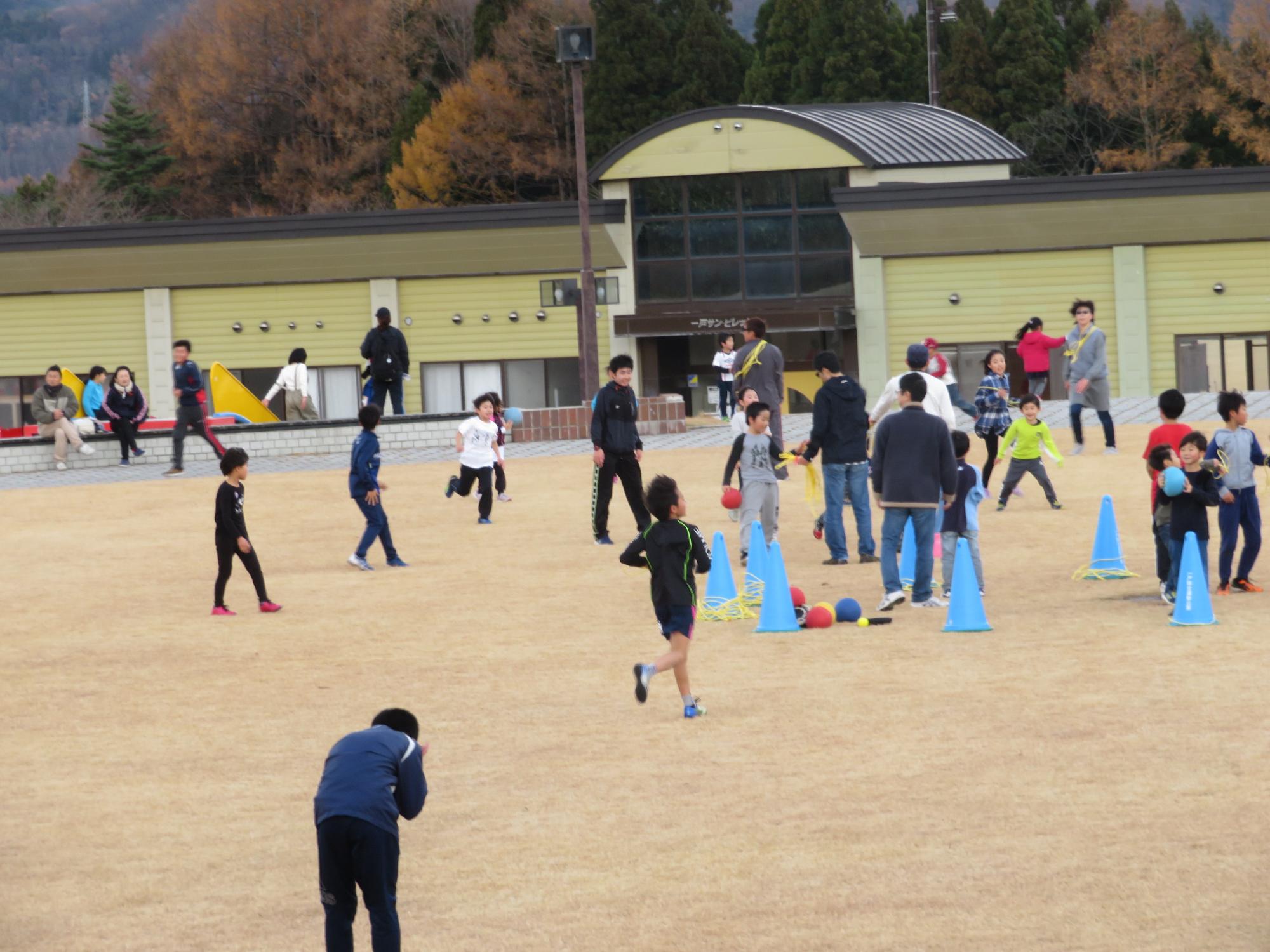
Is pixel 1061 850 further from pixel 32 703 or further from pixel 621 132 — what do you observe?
pixel 621 132

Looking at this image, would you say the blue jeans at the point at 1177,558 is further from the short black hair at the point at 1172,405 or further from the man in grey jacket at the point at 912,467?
the man in grey jacket at the point at 912,467

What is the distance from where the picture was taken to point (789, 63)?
58.1 meters

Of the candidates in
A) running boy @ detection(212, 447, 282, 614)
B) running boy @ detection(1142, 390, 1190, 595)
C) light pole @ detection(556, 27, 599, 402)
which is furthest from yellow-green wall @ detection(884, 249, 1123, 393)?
running boy @ detection(212, 447, 282, 614)

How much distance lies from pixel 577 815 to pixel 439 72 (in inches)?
2393

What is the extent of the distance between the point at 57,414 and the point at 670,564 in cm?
1771

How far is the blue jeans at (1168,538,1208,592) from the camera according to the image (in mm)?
12352

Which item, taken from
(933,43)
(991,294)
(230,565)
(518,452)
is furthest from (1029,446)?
(933,43)

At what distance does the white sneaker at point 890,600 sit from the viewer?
1298 cm

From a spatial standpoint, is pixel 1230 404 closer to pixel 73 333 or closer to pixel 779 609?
pixel 779 609

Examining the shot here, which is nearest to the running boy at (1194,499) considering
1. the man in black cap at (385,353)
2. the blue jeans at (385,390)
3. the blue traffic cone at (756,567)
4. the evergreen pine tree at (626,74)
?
the blue traffic cone at (756,567)

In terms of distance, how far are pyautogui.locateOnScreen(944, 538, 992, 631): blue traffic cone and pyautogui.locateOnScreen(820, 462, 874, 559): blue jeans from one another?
2.27 metres

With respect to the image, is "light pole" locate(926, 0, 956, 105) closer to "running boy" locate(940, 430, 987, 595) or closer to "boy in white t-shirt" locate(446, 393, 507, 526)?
"boy in white t-shirt" locate(446, 393, 507, 526)

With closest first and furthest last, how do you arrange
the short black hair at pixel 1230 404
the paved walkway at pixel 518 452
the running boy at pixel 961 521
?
1. the short black hair at pixel 1230 404
2. the running boy at pixel 961 521
3. the paved walkway at pixel 518 452

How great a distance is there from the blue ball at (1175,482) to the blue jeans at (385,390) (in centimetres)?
1489
